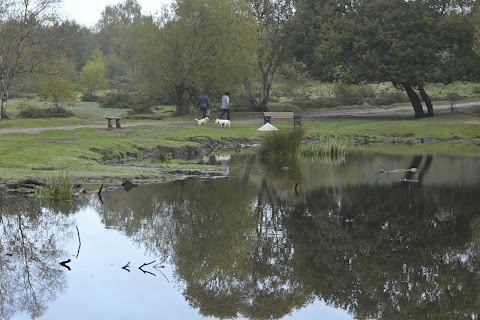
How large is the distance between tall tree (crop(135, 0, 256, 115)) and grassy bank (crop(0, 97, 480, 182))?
340 centimetres

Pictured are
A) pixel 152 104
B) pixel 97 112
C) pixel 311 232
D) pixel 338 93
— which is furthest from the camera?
pixel 338 93

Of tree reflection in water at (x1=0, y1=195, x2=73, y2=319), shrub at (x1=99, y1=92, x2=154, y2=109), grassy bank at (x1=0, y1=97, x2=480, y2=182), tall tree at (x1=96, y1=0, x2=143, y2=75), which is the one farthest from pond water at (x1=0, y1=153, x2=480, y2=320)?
tall tree at (x1=96, y1=0, x2=143, y2=75)

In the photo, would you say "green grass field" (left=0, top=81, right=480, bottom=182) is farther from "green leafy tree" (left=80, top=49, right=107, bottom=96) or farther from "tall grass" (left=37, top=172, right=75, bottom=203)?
"green leafy tree" (left=80, top=49, right=107, bottom=96)

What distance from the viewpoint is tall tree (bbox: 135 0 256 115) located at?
49656 mm

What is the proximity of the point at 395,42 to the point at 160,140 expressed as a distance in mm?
21446

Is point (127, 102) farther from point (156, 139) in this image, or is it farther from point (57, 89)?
point (156, 139)

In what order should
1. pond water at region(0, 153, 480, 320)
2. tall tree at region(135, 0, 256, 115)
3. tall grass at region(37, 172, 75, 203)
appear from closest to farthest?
1. pond water at region(0, 153, 480, 320)
2. tall grass at region(37, 172, 75, 203)
3. tall tree at region(135, 0, 256, 115)

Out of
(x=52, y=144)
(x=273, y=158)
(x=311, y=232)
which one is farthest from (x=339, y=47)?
(x=311, y=232)

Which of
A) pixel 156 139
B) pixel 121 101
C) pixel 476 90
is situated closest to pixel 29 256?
pixel 156 139

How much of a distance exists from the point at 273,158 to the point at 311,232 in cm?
1423

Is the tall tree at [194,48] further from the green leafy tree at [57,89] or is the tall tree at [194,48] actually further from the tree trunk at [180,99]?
the green leafy tree at [57,89]

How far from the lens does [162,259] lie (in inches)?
508

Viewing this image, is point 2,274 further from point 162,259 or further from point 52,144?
point 52,144

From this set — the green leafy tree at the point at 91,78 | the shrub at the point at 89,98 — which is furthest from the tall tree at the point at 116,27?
the shrub at the point at 89,98
